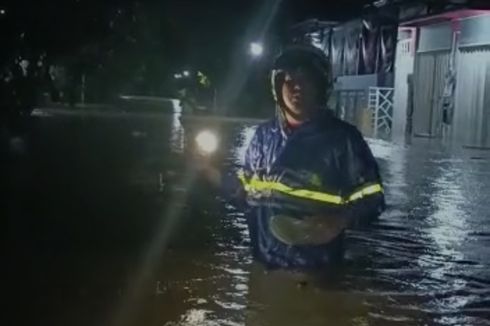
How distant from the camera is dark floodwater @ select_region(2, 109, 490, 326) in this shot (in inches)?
240

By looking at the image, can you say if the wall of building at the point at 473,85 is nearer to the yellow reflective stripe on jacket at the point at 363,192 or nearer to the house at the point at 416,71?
the house at the point at 416,71

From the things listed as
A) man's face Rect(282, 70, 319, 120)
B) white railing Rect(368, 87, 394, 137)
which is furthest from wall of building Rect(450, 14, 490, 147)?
man's face Rect(282, 70, 319, 120)

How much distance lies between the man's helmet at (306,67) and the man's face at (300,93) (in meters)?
0.03

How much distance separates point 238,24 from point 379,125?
1324 cm

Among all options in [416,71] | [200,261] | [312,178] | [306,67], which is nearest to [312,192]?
[312,178]

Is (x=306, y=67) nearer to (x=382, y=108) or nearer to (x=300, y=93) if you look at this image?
(x=300, y=93)

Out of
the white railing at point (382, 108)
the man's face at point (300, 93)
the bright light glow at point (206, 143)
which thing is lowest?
the white railing at point (382, 108)

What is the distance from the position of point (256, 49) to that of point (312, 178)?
46.0 metres

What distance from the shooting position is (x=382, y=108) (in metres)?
39.9

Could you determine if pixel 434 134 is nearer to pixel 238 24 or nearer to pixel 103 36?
pixel 103 36

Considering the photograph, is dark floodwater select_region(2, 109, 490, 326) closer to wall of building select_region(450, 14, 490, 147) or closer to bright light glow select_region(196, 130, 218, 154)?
bright light glow select_region(196, 130, 218, 154)

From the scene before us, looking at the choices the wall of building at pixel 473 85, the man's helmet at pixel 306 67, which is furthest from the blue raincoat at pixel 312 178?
the wall of building at pixel 473 85

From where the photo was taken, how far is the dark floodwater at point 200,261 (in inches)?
240

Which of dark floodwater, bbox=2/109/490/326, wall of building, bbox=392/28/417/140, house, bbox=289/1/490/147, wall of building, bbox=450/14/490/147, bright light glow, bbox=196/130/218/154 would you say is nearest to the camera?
bright light glow, bbox=196/130/218/154
